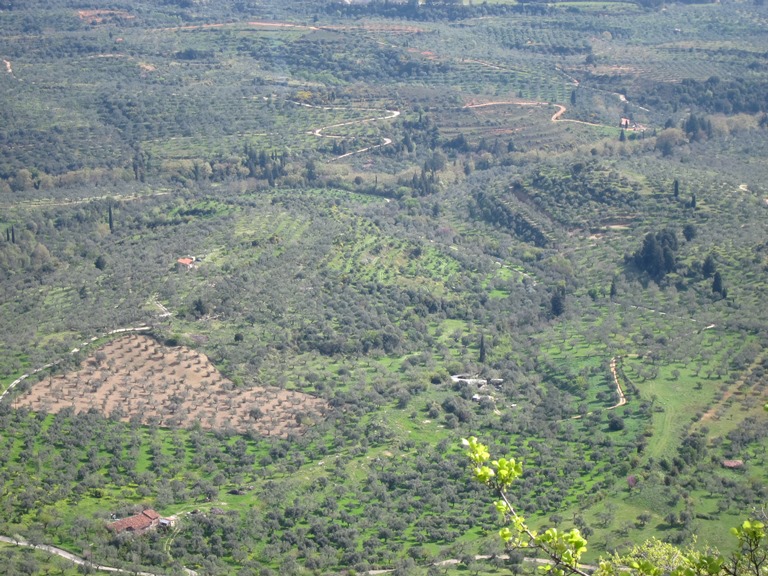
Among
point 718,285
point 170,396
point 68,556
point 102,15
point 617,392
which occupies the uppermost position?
point 102,15

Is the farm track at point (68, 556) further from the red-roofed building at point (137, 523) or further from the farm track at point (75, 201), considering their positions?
the farm track at point (75, 201)

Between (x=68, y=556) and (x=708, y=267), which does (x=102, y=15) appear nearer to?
(x=708, y=267)

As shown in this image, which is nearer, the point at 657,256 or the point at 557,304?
the point at 557,304

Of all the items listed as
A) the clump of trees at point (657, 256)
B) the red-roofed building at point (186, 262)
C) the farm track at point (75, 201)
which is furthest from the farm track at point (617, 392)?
the farm track at point (75, 201)

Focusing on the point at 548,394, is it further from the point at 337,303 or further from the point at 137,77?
the point at 137,77

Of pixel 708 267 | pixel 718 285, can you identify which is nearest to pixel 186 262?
pixel 708 267

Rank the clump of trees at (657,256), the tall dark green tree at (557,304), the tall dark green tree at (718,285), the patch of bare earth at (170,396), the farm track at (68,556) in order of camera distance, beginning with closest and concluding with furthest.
Result: the farm track at (68,556) < the patch of bare earth at (170,396) < the tall dark green tree at (718,285) < the tall dark green tree at (557,304) < the clump of trees at (657,256)
